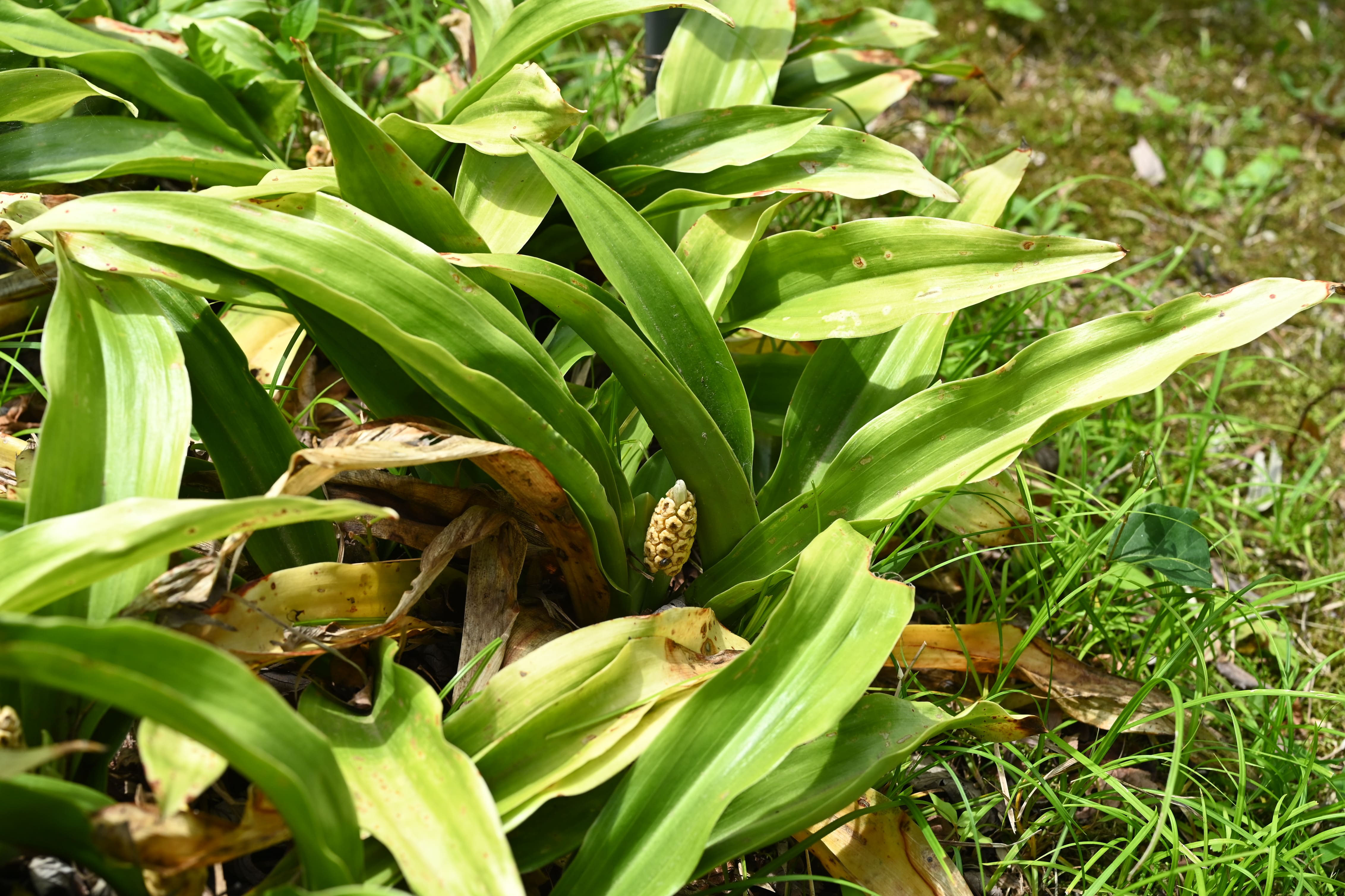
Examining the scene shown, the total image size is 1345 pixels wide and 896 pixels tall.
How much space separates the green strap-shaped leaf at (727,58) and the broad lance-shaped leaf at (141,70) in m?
0.76

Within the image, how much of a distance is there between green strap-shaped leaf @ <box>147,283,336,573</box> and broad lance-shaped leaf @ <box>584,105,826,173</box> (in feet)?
2.40

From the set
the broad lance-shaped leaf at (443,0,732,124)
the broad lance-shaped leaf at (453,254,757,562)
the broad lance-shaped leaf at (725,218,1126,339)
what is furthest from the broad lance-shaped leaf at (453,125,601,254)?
the broad lance-shaped leaf at (725,218,1126,339)

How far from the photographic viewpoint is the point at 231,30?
6.24 feet

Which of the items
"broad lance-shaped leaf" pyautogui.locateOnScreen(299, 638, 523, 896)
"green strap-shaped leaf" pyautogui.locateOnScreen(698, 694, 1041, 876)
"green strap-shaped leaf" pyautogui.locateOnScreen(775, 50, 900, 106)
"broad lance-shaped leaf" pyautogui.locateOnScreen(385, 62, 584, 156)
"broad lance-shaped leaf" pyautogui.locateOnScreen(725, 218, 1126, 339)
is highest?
"broad lance-shaped leaf" pyautogui.locateOnScreen(385, 62, 584, 156)

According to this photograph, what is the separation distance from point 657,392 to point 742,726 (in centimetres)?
42

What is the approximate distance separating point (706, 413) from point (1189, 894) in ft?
2.93

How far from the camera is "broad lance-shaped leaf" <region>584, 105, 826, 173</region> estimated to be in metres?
1.59

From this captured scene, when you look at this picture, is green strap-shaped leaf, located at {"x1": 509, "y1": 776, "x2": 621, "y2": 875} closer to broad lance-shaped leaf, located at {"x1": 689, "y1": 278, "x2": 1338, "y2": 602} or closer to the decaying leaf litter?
the decaying leaf litter

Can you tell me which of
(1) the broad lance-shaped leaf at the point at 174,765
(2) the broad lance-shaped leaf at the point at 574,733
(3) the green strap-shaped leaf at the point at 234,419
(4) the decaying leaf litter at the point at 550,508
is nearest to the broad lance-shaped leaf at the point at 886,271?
(4) the decaying leaf litter at the point at 550,508

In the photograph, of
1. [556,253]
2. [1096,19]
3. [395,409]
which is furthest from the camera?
[1096,19]

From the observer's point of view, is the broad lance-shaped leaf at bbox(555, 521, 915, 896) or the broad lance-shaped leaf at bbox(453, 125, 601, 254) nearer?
the broad lance-shaped leaf at bbox(555, 521, 915, 896)

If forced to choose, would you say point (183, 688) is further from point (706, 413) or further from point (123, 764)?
point (706, 413)

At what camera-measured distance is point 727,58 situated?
74.5 inches

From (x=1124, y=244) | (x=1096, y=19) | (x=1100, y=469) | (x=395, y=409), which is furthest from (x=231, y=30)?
(x=1096, y=19)
